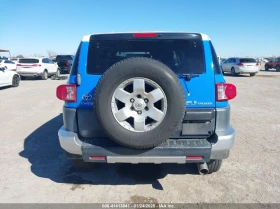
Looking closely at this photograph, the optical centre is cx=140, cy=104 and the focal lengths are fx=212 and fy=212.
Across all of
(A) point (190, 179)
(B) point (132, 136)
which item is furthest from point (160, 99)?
(A) point (190, 179)

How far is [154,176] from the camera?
10.5 feet

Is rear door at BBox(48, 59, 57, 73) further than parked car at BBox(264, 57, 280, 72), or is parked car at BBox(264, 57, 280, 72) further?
parked car at BBox(264, 57, 280, 72)

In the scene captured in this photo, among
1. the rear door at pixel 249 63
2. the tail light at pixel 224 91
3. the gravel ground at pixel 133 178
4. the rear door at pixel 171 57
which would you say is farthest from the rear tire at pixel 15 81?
the rear door at pixel 249 63

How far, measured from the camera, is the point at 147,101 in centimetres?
234

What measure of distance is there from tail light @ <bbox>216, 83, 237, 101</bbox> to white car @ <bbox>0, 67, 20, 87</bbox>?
1217 cm

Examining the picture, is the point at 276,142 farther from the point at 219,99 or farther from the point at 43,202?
the point at 43,202

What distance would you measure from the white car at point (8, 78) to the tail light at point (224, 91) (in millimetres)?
12173

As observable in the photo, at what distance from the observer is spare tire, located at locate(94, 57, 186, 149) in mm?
2297

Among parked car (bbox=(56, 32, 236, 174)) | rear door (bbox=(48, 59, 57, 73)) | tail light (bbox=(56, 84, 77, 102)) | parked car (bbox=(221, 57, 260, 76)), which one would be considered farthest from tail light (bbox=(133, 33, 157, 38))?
parked car (bbox=(221, 57, 260, 76))

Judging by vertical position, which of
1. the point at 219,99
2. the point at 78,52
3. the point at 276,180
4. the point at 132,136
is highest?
the point at 78,52

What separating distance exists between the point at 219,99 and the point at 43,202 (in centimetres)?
252

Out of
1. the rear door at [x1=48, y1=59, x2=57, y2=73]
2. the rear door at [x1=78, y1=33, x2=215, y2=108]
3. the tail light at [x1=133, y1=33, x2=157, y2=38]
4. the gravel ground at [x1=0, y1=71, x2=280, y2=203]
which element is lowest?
the gravel ground at [x1=0, y1=71, x2=280, y2=203]

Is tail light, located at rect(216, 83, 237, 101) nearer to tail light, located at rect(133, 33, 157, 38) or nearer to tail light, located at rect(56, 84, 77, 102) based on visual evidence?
tail light, located at rect(133, 33, 157, 38)

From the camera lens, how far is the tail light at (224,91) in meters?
2.55
